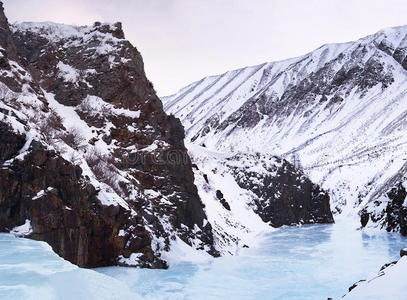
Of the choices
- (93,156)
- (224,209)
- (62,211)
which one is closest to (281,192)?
(224,209)

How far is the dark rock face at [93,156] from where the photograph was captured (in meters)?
15.8

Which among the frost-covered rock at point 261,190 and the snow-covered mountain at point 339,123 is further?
the snow-covered mountain at point 339,123

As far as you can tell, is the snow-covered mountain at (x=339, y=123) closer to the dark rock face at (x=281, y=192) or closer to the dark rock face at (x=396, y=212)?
the dark rock face at (x=281, y=192)

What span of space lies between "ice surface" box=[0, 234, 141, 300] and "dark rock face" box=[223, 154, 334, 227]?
139 feet

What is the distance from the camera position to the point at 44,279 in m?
9.48

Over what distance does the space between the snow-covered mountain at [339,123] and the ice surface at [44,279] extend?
71.7m

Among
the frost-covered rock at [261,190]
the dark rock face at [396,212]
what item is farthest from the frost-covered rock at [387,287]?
the frost-covered rock at [261,190]

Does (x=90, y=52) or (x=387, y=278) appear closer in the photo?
(x=387, y=278)

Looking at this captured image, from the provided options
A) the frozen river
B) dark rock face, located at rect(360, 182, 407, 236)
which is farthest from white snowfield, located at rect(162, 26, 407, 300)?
the frozen river

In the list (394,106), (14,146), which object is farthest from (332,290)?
(394,106)

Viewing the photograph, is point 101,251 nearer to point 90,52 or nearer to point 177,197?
point 177,197

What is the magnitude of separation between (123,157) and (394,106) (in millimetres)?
125464

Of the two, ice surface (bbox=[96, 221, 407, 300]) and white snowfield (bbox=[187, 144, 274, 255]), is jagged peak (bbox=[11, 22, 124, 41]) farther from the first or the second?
ice surface (bbox=[96, 221, 407, 300])

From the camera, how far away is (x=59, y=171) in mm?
16859
